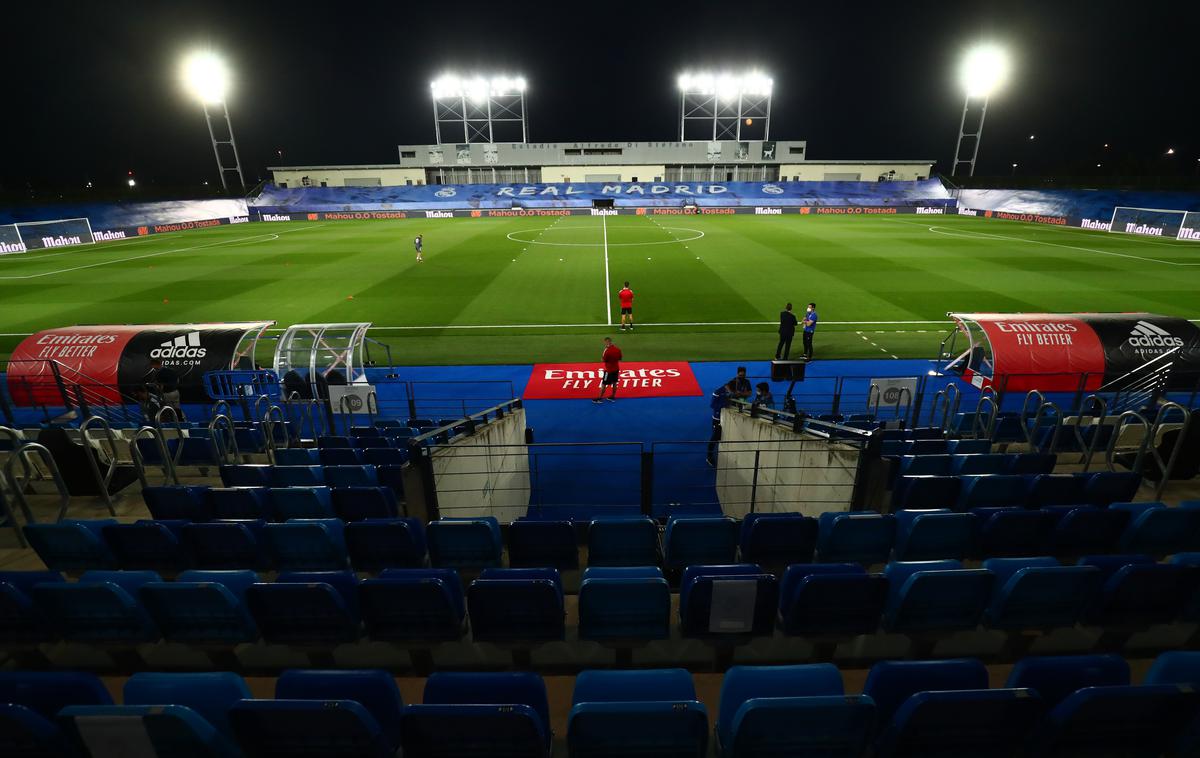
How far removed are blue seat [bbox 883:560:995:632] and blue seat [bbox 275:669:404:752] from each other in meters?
3.91

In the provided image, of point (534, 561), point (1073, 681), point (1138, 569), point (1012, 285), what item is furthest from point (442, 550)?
point (1012, 285)

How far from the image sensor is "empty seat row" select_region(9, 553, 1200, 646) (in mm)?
4316

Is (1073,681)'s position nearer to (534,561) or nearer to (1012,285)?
(534,561)

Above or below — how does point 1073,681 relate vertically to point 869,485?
above

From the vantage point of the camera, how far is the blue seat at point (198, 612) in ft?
14.1

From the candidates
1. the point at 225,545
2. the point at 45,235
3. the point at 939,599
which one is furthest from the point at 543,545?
the point at 45,235

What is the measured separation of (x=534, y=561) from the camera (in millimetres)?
5836

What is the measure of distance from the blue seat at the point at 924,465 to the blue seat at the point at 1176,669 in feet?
13.7

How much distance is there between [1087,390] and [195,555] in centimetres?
2005

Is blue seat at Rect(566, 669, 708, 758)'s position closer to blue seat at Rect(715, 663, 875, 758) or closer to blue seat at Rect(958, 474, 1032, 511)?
blue seat at Rect(715, 663, 875, 758)

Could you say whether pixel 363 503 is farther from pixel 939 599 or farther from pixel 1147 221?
pixel 1147 221

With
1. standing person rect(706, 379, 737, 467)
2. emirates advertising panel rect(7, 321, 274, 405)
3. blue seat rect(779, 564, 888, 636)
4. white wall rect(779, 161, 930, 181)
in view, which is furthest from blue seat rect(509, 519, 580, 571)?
white wall rect(779, 161, 930, 181)

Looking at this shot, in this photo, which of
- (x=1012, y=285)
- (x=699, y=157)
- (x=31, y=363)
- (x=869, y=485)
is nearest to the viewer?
(x=869, y=485)

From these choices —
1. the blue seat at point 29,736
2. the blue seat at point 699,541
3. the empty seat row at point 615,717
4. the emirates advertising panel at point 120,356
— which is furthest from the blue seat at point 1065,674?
the emirates advertising panel at point 120,356
